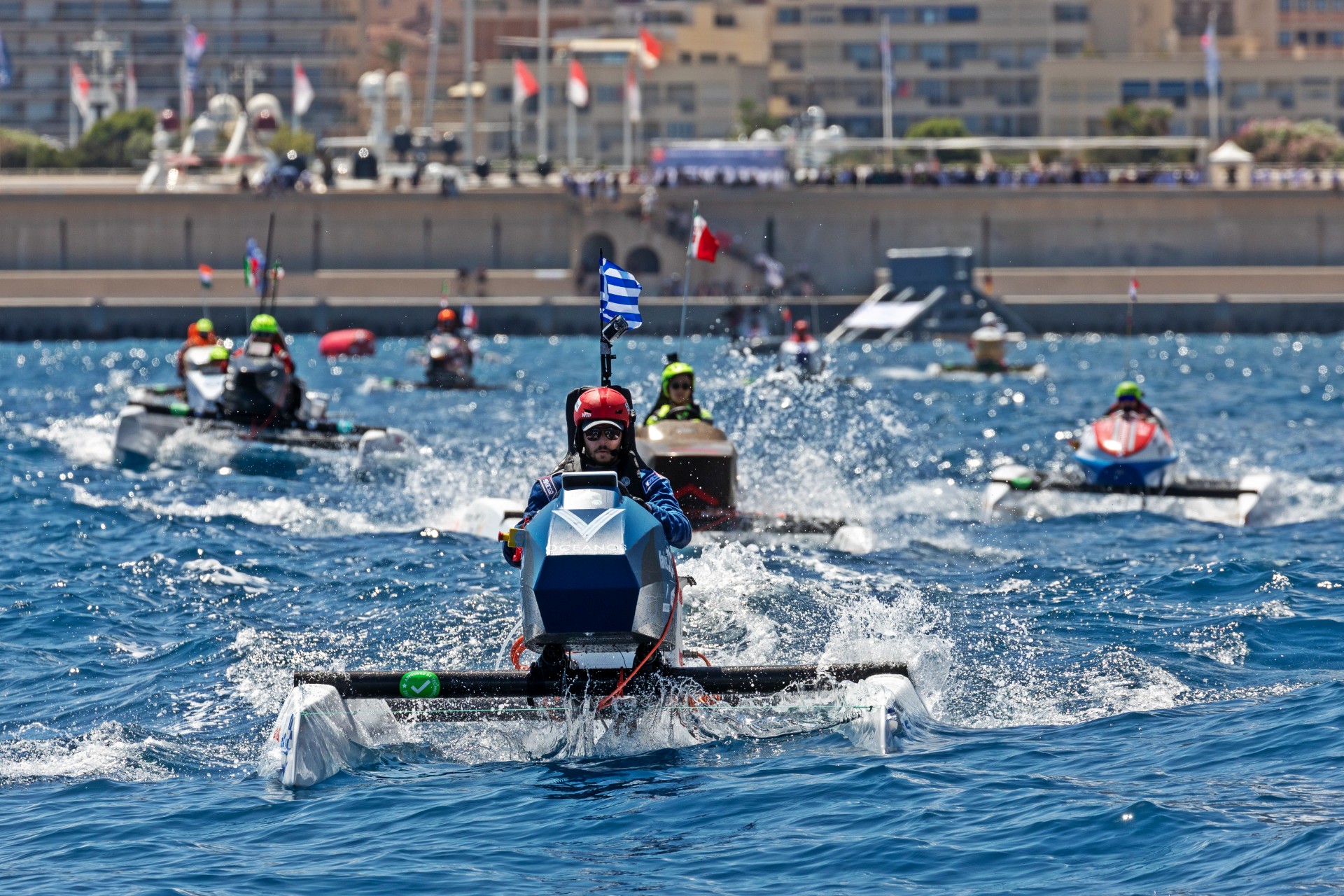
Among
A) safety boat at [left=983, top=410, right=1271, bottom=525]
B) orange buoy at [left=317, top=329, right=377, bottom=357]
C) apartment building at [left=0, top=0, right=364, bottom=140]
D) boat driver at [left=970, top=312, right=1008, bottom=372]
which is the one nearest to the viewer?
safety boat at [left=983, top=410, right=1271, bottom=525]

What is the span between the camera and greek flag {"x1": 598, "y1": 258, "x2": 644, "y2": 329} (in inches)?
582

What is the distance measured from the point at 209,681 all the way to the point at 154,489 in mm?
11795

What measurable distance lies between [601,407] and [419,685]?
2081mm

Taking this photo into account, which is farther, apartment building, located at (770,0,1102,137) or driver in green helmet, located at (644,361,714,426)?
apartment building, located at (770,0,1102,137)

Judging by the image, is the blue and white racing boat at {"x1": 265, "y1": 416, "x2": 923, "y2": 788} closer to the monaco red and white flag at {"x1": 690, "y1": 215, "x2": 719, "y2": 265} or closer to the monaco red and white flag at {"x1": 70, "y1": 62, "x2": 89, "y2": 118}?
the monaco red and white flag at {"x1": 690, "y1": 215, "x2": 719, "y2": 265}

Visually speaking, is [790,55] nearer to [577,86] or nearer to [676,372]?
[577,86]

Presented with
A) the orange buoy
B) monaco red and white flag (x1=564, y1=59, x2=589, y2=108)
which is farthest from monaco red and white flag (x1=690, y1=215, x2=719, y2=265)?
monaco red and white flag (x1=564, y1=59, x2=589, y2=108)

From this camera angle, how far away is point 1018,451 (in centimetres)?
3105

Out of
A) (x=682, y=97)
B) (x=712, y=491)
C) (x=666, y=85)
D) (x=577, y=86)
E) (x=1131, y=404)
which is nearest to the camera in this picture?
(x=712, y=491)

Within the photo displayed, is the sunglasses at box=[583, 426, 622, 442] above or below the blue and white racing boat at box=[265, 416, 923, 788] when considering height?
above

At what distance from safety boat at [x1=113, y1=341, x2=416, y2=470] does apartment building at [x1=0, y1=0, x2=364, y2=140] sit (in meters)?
101

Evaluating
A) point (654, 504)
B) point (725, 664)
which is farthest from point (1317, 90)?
point (654, 504)

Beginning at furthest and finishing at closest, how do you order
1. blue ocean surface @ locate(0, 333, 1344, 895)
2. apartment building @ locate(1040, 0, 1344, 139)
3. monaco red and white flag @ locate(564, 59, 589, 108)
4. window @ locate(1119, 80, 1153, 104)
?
apartment building @ locate(1040, 0, 1344, 139), window @ locate(1119, 80, 1153, 104), monaco red and white flag @ locate(564, 59, 589, 108), blue ocean surface @ locate(0, 333, 1344, 895)

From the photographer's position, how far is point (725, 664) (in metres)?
14.4
